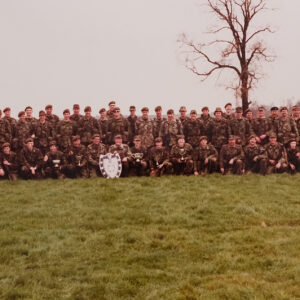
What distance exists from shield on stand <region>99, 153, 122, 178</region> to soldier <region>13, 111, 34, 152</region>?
3.14 metres

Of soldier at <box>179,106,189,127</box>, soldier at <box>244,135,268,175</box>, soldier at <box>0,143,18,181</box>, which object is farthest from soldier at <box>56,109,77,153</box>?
soldier at <box>244,135,268,175</box>

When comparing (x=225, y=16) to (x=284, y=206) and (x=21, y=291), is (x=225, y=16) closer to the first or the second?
(x=284, y=206)

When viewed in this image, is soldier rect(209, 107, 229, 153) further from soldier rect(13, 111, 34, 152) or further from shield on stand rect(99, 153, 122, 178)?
soldier rect(13, 111, 34, 152)

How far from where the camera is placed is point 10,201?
13227 millimetres

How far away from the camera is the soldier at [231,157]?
1641 centimetres

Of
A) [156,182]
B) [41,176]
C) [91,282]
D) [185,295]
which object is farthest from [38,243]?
[41,176]

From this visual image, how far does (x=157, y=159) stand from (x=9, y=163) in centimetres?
496

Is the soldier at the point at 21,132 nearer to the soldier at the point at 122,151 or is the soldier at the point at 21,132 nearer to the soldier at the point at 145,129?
the soldier at the point at 122,151

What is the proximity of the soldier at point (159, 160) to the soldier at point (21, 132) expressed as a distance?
446cm

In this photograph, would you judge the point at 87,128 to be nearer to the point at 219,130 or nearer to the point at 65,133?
the point at 65,133

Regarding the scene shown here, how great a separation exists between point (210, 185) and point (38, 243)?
20.5 ft

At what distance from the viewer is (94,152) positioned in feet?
54.2

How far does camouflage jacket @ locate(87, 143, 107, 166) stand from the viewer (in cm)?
1638

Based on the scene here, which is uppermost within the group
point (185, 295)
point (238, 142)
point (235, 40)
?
point (235, 40)
